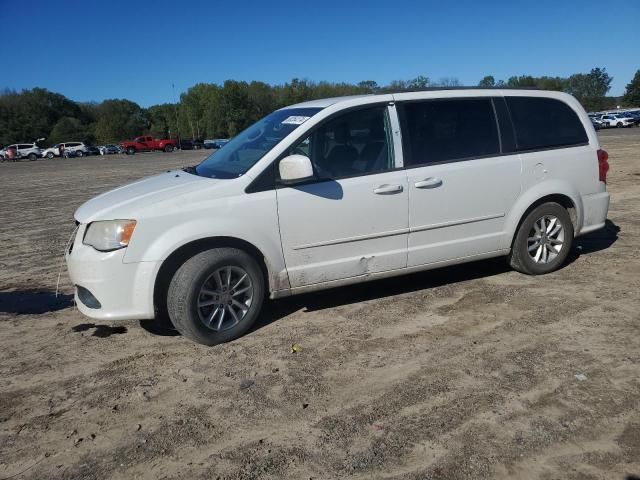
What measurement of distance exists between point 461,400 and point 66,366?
2900 mm

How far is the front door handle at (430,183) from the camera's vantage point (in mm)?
4895

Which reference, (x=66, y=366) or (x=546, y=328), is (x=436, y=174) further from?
(x=66, y=366)

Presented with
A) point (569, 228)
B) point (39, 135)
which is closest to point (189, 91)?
point (39, 135)

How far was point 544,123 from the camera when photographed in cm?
568

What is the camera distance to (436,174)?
4992mm

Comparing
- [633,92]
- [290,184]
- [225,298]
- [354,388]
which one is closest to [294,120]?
[290,184]

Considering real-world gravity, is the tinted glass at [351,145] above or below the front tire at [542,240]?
above

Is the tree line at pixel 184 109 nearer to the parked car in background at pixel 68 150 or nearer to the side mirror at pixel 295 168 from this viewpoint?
the parked car in background at pixel 68 150

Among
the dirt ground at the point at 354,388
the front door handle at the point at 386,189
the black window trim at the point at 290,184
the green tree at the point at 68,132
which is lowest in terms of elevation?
the dirt ground at the point at 354,388

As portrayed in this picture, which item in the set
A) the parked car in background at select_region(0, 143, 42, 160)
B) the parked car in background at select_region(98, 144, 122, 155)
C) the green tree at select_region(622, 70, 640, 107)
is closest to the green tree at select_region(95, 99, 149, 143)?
the parked car in background at select_region(98, 144, 122, 155)

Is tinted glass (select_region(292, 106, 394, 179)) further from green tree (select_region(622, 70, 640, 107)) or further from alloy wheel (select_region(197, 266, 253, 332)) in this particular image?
green tree (select_region(622, 70, 640, 107))

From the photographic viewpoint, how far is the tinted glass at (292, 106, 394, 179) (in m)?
4.69

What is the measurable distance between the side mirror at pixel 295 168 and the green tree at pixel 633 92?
411ft

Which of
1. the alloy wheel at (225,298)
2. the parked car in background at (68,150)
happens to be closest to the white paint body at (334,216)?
the alloy wheel at (225,298)
